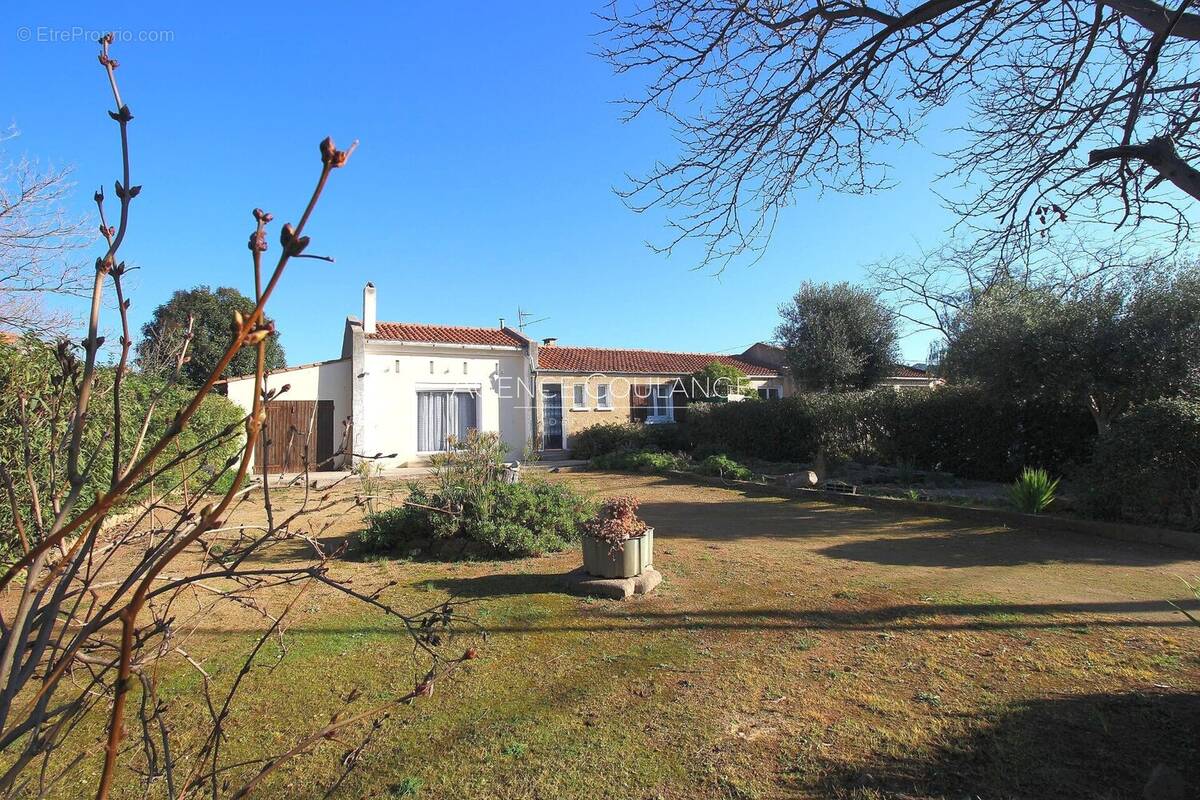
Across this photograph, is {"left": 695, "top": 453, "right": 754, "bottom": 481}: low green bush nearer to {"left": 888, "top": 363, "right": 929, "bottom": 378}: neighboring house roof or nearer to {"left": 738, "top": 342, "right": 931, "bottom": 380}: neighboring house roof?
{"left": 888, "top": 363, "right": 929, "bottom": 378}: neighboring house roof

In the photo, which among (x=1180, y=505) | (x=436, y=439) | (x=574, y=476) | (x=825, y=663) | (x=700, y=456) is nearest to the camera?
(x=825, y=663)

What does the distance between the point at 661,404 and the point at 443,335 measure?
9024 mm

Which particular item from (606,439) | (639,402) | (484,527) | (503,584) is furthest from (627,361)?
(503,584)

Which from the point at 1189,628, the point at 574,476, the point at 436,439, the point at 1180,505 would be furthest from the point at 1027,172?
the point at 436,439

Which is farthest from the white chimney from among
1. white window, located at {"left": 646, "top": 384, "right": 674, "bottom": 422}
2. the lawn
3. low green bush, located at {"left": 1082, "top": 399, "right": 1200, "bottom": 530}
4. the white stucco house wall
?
low green bush, located at {"left": 1082, "top": 399, "right": 1200, "bottom": 530}

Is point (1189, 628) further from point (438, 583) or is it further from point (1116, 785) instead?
point (438, 583)

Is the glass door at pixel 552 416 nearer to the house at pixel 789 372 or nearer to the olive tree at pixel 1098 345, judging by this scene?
the house at pixel 789 372

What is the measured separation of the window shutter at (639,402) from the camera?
80.4 feet

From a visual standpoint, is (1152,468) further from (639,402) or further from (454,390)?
(639,402)

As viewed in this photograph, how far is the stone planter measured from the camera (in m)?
5.70

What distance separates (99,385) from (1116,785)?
675 cm

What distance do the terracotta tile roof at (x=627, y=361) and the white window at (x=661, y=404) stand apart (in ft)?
2.16

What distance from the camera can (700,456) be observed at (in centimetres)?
1853

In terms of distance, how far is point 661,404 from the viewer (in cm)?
2536
